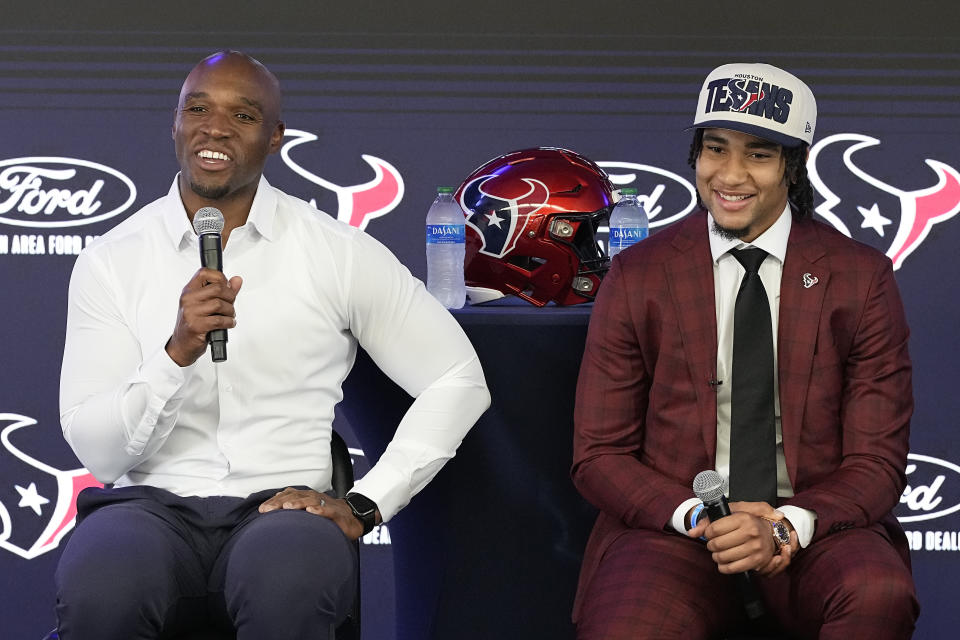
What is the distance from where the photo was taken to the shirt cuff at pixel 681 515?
2.30m

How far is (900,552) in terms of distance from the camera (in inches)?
94.4

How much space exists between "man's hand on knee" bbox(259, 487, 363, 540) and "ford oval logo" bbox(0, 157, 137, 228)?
1.91 meters

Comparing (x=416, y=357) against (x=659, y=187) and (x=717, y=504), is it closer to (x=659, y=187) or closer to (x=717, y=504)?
(x=717, y=504)

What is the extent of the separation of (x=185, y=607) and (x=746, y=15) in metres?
2.63

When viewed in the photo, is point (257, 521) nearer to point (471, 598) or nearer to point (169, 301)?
point (169, 301)

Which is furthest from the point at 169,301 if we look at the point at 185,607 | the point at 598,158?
the point at 598,158

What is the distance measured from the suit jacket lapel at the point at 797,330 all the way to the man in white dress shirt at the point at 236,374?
24.0 inches

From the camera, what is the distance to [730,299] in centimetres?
249

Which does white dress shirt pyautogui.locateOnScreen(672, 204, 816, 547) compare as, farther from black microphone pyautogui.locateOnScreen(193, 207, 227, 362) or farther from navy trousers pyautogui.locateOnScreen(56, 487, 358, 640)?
black microphone pyautogui.locateOnScreen(193, 207, 227, 362)

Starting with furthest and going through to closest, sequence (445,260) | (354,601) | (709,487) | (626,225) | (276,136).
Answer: (626,225)
(445,260)
(276,136)
(354,601)
(709,487)

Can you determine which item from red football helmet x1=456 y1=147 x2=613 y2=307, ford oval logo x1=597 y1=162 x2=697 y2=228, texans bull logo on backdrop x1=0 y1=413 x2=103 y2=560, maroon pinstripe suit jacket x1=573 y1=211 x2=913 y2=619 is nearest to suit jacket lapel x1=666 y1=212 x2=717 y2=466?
maroon pinstripe suit jacket x1=573 y1=211 x2=913 y2=619

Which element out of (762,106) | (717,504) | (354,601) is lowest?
(354,601)

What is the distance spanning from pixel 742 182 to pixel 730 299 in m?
0.23

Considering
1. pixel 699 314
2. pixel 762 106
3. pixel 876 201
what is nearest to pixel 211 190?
pixel 699 314
